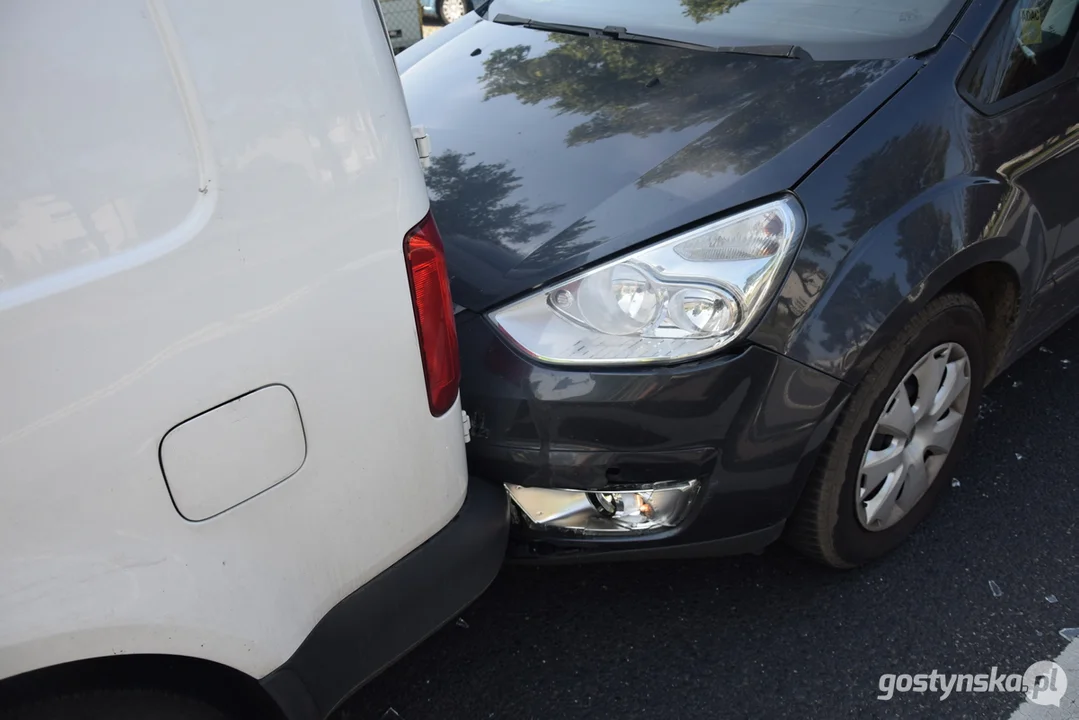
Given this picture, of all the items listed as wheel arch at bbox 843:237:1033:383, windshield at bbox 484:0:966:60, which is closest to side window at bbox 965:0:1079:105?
windshield at bbox 484:0:966:60

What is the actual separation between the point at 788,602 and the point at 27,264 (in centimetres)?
191

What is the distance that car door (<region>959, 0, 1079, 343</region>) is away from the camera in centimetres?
201

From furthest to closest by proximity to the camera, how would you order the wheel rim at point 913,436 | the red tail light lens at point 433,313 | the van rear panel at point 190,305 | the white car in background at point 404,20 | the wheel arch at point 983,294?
the white car in background at point 404,20
the wheel rim at point 913,436
the wheel arch at point 983,294
the red tail light lens at point 433,313
the van rear panel at point 190,305

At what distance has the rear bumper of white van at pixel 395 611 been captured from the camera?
1.46m

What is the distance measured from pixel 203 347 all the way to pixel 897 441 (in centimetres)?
169

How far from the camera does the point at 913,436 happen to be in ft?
7.25

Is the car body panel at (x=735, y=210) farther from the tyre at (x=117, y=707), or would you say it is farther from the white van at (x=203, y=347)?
the tyre at (x=117, y=707)

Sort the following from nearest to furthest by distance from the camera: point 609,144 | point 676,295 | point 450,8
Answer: point 676,295, point 609,144, point 450,8

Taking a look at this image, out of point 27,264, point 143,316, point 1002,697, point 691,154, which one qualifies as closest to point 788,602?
point 1002,697

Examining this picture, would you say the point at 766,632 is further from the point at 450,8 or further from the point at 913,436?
the point at 450,8

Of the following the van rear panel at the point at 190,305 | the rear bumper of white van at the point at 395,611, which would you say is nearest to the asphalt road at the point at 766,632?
the rear bumper of white van at the point at 395,611

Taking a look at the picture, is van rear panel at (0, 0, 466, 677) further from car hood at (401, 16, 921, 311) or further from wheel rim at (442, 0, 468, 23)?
wheel rim at (442, 0, 468, 23)

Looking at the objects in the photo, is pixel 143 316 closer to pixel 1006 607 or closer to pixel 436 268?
pixel 436 268

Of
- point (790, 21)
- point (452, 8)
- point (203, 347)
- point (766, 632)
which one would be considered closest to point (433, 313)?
point (203, 347)
